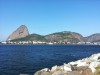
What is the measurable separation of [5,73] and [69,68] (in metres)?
16.9

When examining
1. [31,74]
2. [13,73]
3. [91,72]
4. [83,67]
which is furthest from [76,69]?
[13,73]

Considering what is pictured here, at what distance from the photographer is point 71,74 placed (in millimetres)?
26625

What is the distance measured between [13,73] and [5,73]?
1.48 m

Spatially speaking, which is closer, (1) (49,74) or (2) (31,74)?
(1) (49,74)

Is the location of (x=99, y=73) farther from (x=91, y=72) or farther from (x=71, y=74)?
(x=71, y=74)

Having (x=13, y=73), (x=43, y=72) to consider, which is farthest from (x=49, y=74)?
(x=13, y=73)

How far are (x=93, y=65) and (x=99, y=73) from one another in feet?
8.78

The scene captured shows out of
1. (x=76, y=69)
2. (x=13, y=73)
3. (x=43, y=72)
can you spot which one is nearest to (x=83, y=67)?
(x=76, y=69)

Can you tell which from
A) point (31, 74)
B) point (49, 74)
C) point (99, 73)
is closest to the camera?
point (99, 73)

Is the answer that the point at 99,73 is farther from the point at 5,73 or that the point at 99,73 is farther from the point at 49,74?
the point at 5,73

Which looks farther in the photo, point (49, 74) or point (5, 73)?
point (5, 73)

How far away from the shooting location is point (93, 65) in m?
29.1

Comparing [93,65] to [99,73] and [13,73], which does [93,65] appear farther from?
[13,73]

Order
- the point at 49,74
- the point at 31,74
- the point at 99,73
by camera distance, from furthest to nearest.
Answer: the point at 31,74, the point at 49,74, the point at 99,73
